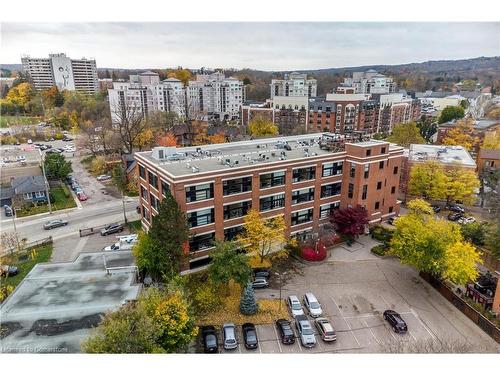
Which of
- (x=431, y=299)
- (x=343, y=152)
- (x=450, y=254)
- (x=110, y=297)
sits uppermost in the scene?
(x=343, y=152)

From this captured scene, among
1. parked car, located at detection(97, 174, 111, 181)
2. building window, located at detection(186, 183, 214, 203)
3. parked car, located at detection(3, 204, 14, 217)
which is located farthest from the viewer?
parked car, located at detection(97, 174, 111, 181)

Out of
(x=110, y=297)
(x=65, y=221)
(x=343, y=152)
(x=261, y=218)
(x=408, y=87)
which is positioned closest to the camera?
(x=110, y=297)

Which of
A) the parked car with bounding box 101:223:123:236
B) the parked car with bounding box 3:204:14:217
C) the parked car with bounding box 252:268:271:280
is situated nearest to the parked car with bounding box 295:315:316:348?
the parked car with bounding box 252:268:271:280

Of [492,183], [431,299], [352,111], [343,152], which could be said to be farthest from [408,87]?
[431,299]

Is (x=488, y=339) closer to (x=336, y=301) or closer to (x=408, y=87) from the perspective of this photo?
(x=336, y=301)

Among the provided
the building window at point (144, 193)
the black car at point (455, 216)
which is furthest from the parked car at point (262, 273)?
the black car at point (455, 216)

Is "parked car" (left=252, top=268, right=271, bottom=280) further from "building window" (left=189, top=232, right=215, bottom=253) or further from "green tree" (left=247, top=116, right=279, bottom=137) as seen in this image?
"green tree" (left=247, top=116, right=279, bottom=137)

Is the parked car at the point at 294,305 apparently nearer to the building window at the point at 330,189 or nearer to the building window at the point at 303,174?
the building window at the point at 303,174
